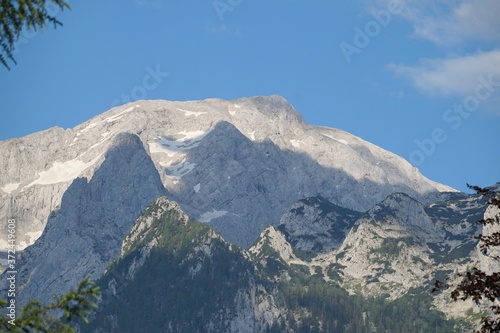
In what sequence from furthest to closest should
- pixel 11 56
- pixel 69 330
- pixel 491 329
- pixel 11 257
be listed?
pixel 11 257, pixel 491 329, pixel 11 56, pixel 69 330

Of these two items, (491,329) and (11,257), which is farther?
(11,257)

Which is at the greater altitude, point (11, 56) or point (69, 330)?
point (11, 56)

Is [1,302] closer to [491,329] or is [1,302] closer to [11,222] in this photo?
[491,329]

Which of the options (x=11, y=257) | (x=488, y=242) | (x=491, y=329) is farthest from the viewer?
(x=11, y=257)

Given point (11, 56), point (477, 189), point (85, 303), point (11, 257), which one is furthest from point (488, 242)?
point (11, 257)

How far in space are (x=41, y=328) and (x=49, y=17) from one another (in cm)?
836

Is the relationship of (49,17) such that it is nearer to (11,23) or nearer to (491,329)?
(11,23)

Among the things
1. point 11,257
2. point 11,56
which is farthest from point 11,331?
point 11,257

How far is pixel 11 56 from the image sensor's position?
90.1 ft

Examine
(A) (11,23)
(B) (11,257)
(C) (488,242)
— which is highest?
(B) (11,257)

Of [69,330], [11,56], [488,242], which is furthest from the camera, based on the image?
[488,242]

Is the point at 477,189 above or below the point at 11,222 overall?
below

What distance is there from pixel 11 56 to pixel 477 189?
16427mm

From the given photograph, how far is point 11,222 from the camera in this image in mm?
154250
